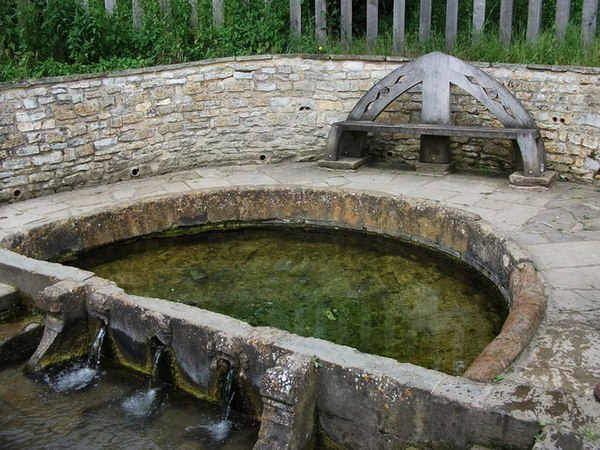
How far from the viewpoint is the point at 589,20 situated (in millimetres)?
7555

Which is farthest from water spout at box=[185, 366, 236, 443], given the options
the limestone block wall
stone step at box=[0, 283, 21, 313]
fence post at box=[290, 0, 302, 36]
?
fence post at box=[290, 0, 302, 36]

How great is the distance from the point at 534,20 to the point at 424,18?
4.11ft

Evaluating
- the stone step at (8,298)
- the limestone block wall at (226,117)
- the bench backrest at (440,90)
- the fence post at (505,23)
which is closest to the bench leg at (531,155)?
the bench backrest at (440,90)

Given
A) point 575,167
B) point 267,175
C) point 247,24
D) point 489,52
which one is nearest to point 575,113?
point 575,167

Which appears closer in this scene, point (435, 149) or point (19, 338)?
point (19, 338)

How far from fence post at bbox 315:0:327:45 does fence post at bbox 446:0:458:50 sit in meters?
1.55

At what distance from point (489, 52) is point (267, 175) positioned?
285 centimetres

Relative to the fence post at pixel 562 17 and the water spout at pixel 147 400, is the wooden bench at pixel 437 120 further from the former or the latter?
the water spout at pixel 147 400

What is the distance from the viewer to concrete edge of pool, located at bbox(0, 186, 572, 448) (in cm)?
329

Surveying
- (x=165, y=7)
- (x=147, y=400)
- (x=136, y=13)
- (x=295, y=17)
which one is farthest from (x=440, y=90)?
(x=147, y=400)

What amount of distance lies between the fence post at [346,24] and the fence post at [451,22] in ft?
3.95

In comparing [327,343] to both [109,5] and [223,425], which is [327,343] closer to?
[223,425]

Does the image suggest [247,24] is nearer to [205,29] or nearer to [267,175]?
[205,29]

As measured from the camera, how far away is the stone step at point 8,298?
200 inches
